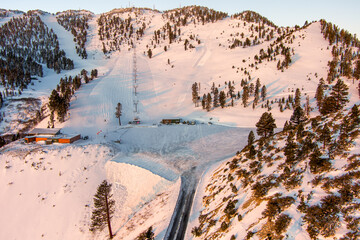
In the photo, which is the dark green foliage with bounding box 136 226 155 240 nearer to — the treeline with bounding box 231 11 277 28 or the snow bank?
the snow bank

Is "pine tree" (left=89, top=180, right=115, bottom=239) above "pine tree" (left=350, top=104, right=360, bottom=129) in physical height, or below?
below

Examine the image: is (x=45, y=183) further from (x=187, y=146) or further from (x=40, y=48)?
(x=40, y=48)

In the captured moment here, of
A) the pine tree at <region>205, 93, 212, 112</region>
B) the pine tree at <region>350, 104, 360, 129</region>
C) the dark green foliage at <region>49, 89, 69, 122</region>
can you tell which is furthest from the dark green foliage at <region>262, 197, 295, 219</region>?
the dark green foliage at <region>49, 89, 69, 122</region>

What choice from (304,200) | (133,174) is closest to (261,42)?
(133,174)

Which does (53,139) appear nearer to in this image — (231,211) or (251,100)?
(231,211)

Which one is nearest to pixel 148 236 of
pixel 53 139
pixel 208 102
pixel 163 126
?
pixel 53 139
